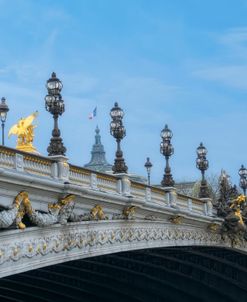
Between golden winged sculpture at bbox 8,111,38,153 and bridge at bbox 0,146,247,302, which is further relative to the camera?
golden winged sculpture at bbox 8,111,38,153

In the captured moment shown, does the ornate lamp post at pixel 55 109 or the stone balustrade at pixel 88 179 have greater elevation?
the ornate lamp post at pixel 55 109

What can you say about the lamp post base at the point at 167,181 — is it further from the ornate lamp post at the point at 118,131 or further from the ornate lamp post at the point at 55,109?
the ornate lamp post at the point at 55,109

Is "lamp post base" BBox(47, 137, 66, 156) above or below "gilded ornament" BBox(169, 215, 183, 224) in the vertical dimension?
above

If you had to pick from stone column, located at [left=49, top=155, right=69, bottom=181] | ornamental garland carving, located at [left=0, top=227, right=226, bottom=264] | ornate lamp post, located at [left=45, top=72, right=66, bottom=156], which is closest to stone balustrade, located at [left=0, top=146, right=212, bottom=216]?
stone column, located at [left=49, top=155, right=69, bottom=181]

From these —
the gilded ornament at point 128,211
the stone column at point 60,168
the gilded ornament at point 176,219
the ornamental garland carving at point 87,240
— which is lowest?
the ornamental garland carving at point 87,240

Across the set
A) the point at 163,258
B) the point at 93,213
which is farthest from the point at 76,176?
the point at 163,258

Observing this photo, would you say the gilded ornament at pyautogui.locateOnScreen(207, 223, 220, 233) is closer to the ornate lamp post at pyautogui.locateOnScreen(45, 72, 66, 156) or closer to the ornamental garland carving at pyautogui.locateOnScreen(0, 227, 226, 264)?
the ornamental garland carving at pyautogui.locateOnScreen(0, 227, 226, 264)

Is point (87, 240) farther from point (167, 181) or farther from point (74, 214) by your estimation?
point (167, 181)

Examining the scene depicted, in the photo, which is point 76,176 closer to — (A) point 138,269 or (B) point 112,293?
(A) point 138,269

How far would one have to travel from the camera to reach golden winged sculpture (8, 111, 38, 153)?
30250mm

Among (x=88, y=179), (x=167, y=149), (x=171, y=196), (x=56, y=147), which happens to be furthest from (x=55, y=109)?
(x=167, y=149)

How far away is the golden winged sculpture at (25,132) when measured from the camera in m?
30.2

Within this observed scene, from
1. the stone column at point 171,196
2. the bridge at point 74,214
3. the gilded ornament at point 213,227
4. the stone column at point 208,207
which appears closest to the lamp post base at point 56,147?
the bridge at point 74,214

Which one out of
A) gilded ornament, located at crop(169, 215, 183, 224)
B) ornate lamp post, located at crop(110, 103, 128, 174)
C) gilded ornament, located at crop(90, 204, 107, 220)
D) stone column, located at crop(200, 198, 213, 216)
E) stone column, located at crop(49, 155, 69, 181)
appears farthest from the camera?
stone column, located at crop(200, 198, 213, 216)
